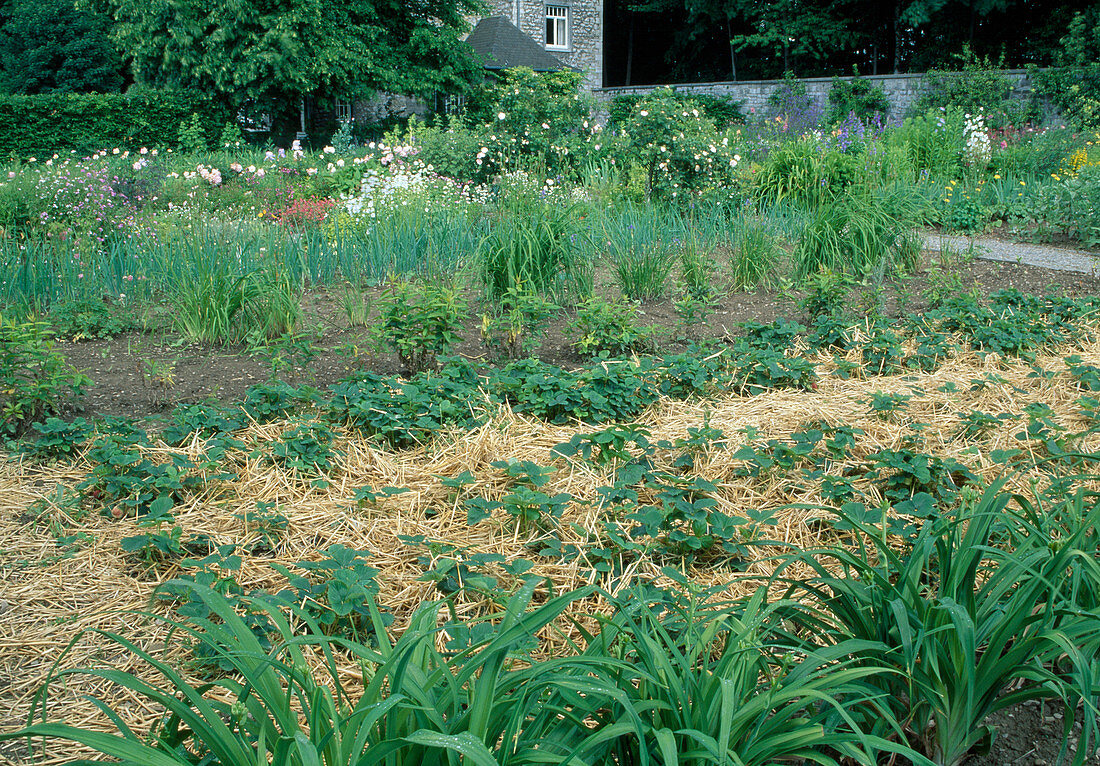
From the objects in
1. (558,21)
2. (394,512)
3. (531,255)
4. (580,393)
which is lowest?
(394,512)

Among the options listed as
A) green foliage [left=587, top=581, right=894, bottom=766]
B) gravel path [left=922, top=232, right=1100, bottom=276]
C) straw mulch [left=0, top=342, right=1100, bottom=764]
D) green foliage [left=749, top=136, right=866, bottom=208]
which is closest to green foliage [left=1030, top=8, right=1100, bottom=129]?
gravel path [left=922, top=232, right=1100, bottom=276]

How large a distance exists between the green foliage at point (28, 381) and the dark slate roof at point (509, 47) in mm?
23178

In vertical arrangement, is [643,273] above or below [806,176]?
below

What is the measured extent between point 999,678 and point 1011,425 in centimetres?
190

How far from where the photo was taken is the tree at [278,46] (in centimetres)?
1573

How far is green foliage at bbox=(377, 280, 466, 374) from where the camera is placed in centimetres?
359

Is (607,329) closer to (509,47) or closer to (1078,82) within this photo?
(1078,82)

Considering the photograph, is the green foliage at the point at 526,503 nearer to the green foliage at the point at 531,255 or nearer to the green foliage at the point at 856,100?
the green foliage at the point at 531,255

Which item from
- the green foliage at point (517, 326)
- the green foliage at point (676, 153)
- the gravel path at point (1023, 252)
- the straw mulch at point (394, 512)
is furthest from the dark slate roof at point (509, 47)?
the straw mulch at point (394, 512)

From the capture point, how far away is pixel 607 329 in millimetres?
3904

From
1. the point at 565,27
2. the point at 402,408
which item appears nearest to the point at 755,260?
the point at 402,408

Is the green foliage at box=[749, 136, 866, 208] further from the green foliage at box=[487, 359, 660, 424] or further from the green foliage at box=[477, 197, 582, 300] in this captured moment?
the green foliage at box=[487, 359, 660, 424]

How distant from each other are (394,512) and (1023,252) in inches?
255

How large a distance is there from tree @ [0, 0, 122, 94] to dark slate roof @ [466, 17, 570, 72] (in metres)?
Answer: 10.6
